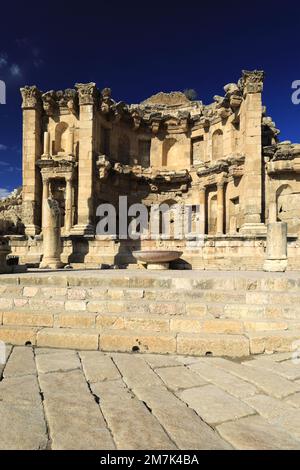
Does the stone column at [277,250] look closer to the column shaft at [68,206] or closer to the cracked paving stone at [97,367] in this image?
the cracked paving stone at [97,367]

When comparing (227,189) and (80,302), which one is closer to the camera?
(80,302)

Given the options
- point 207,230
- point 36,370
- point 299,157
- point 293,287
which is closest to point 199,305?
point 293,287

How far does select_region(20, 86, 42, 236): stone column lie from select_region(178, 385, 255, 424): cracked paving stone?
1665cm

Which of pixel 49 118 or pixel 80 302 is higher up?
pixel 49 118

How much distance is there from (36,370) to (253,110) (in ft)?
53.0

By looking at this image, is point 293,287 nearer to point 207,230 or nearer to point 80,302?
point 80,302

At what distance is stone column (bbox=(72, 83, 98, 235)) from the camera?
17.4 metres

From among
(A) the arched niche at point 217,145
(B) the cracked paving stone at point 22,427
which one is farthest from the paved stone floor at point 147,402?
(A) the arched niche at point 217,145

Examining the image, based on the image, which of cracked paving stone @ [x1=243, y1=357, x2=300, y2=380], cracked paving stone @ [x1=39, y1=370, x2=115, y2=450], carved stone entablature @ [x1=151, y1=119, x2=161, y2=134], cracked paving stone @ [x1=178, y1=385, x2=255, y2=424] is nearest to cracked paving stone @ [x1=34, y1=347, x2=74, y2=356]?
cracked paving stone @ [x1=39, y1=370, x2=115, y2=450]

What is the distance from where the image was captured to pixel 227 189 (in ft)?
59.6

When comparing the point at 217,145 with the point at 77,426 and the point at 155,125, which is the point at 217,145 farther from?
the point at 77,426

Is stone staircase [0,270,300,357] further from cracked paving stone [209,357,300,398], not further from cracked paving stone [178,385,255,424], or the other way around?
cracked paving stone [178,385,255,424]

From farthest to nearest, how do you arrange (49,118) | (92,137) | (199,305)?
1. (49,118)
2. (92,137)
3. (199,305)

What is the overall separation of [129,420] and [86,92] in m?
18.5
